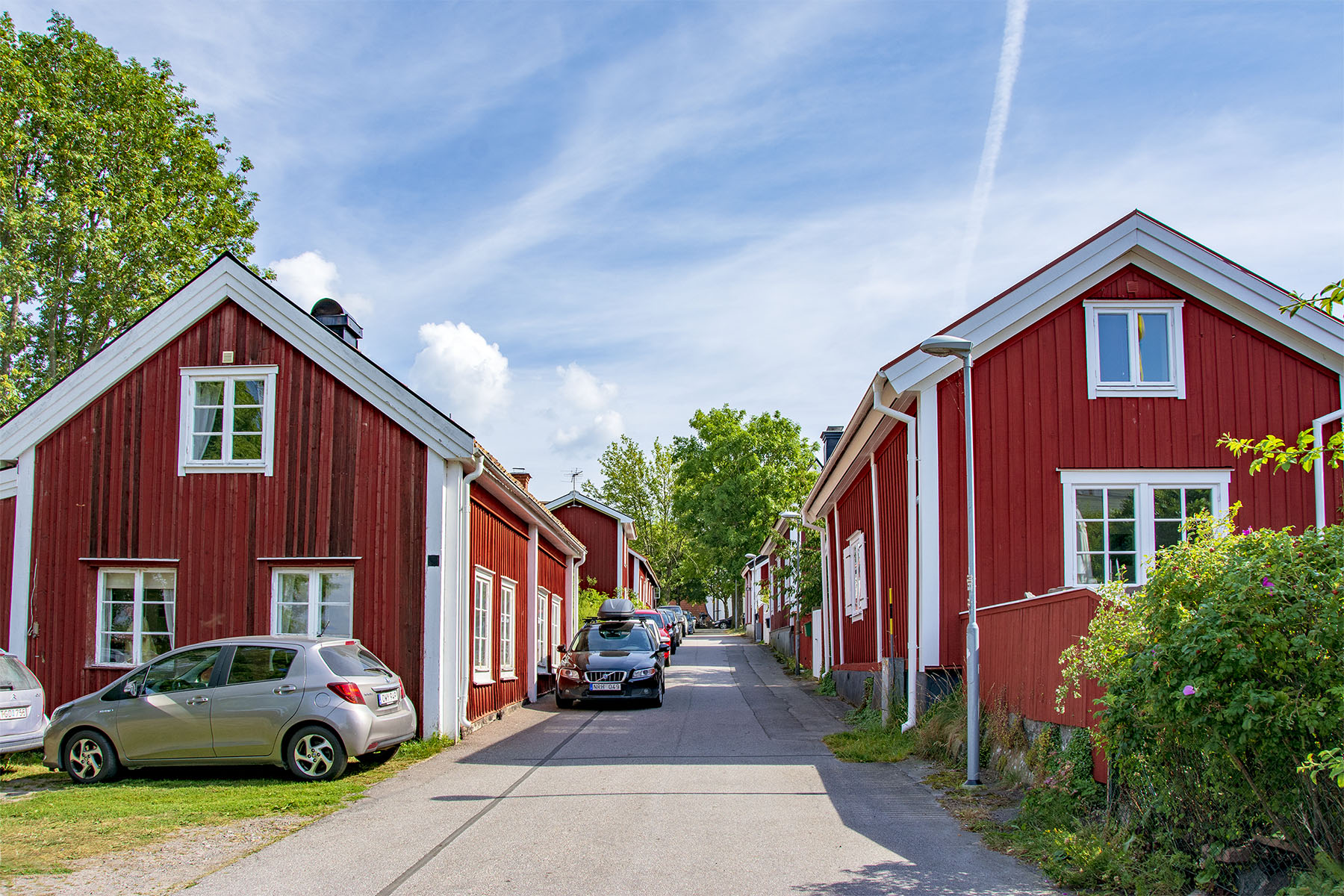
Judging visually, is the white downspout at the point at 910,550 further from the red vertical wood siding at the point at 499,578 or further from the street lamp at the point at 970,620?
the red vertical wood siding at the point at 499,578

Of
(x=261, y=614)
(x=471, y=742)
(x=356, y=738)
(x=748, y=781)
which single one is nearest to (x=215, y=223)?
(x=261, y=614)

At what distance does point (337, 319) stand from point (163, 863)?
1096cm

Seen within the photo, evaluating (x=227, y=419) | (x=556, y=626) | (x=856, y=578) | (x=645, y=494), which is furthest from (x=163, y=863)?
(x=645, y=494)

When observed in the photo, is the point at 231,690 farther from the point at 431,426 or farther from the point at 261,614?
the point at 431,426

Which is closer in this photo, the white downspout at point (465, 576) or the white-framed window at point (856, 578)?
the white downspout at point (465, 576)

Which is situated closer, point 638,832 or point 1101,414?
point 638,832

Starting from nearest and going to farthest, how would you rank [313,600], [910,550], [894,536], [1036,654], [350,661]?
[1036,654]
[350,661]
[910,550]
[313,600]
[894,536]

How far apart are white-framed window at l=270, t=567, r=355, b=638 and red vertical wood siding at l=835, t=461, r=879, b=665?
8.14m

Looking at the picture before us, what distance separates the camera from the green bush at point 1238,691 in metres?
5.39

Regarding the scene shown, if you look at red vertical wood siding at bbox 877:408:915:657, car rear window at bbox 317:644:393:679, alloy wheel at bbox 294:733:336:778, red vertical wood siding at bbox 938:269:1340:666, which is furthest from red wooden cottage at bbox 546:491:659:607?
alloy wheel at bbox 294:733:336:778

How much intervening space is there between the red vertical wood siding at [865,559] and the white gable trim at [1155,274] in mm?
4487

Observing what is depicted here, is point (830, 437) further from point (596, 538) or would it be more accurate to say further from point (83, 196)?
point (83, 196)

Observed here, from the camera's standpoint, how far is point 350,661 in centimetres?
1148

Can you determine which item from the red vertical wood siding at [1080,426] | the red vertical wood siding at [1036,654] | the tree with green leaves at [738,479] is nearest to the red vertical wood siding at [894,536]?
the red vertical wood siding at [1080,426]
